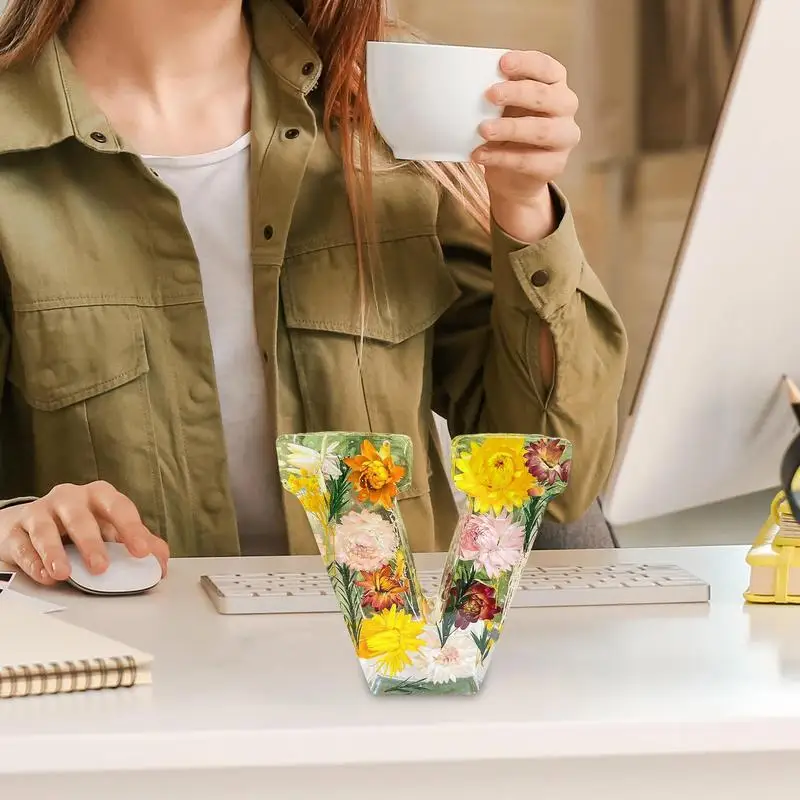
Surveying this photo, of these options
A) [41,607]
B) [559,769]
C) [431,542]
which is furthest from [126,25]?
[559,769]

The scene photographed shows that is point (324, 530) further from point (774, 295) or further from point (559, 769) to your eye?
point (774, 295)

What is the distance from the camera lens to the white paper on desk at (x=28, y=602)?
26.1 inches

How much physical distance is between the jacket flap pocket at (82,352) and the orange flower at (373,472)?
0.63 metres

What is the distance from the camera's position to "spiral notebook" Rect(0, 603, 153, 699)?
0.52m

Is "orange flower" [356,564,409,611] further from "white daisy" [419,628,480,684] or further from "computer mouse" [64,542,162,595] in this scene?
"computer mouse" [64,542,162,595]

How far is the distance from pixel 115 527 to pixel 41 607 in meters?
0.12

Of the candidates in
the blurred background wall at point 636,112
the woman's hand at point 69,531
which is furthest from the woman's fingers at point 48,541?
the blurred background wall at point 636,112

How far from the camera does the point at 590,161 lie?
7.54ft

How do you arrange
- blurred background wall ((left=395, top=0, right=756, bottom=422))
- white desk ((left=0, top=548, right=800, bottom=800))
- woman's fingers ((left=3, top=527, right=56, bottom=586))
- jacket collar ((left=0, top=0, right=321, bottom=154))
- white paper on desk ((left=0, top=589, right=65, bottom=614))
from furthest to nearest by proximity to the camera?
blurred background wall ((left=395, top=0, right=756, bottom=422)), jacket collar ((left=0, top=0, right=321, bottom=154)), woman's fingers ((left=3, top=527, right=56, bottom=586)), white paper on desk ((left=0, top=589, right=65, bottom=614)), white desk ((left=0, top=548, right=800, bottom=800))

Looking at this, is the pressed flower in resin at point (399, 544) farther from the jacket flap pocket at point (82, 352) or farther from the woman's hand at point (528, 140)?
the jacket flap pocket at point (82, 352)

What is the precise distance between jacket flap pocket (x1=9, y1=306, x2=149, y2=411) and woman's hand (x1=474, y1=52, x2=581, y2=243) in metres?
0.38

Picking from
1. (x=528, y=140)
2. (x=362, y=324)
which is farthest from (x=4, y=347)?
(x=528, y=140)

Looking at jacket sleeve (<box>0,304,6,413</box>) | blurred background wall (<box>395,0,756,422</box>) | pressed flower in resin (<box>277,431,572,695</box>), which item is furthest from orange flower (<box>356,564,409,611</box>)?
blurred background wall (<box>395,0,756,422</box>)

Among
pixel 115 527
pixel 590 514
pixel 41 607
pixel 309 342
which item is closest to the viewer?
pixel 41 607
